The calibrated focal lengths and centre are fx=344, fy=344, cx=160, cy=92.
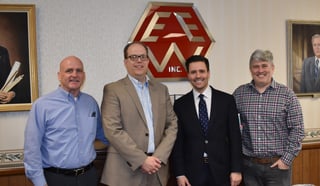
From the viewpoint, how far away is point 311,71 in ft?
11.7

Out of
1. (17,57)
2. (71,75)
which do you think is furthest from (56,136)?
(17,57)

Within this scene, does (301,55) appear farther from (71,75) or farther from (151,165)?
(71,75)

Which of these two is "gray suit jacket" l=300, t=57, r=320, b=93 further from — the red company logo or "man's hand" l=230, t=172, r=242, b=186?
"man's hand" l=230, t=172, r=242, b=186

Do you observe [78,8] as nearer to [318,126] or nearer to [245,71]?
[245,71]

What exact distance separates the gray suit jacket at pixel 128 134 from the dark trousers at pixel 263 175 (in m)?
0.64

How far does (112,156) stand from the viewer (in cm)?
218

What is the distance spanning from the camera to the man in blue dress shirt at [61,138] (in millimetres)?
1981

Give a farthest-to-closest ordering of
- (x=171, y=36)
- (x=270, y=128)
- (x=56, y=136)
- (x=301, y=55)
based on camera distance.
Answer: (x=301, y=55) → (x=171, y=36) → (x=270, y=128) → (x=56, y=136)

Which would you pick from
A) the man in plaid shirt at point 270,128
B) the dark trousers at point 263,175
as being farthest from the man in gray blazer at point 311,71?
the dark trousers at point 263,175

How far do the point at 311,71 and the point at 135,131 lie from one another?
89.6 inches

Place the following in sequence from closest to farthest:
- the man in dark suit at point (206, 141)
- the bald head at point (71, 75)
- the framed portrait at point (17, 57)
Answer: the bald head at point (71, 75), the man in dark suit at point (206, 141), the framed portrait at point (17, 57)

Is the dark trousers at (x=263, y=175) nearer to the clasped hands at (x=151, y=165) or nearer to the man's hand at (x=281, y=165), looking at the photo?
the man's hand at (x=281, y=165)

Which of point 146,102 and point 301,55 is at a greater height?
point 301,55

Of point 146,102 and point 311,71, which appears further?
point 311,71
